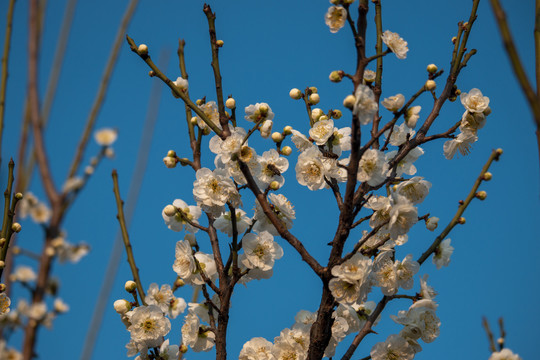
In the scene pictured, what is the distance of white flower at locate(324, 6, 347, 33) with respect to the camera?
6.88 ft

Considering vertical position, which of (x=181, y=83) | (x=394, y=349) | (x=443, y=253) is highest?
(x=181, y=83)

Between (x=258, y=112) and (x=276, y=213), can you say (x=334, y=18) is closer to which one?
(x=258, y=112)

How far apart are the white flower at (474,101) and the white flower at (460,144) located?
0.11 metres

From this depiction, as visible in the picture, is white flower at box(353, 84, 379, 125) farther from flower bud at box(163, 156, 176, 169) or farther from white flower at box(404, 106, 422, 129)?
flower bud at box(163, 156, 176, 169)

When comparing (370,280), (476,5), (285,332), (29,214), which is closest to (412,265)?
(370,280)

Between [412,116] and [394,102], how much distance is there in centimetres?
11

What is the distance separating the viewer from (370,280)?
7.30ft

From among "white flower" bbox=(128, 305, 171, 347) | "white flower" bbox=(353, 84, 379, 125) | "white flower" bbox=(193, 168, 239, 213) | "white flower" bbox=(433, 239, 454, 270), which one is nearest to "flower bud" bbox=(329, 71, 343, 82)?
"white flower" bbox=(353, 84, 379, 125)

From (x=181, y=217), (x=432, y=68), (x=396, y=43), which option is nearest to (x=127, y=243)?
(x=181, y=217)

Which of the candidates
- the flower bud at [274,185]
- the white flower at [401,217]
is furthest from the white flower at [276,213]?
the white flower at [401,217]

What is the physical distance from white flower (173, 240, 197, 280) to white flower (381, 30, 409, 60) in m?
1.17

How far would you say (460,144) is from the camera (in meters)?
2.53

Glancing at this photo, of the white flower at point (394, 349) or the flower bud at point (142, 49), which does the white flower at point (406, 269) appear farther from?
the flower bud at point (142, 49)

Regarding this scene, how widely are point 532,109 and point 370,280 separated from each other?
1.45 m
